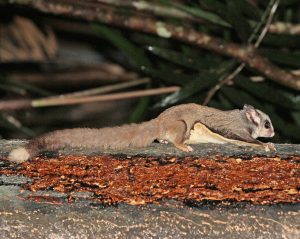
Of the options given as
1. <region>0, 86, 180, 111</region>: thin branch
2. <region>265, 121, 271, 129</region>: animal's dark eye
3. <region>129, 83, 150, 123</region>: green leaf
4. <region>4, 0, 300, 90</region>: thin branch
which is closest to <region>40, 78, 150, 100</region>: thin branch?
<region>0, 86, 180, 111</region>: thin branch

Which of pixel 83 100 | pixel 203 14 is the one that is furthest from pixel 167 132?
pixel 83 100

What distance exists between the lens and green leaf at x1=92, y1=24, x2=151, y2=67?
4637 mm

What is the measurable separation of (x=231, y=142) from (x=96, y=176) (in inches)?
35.8

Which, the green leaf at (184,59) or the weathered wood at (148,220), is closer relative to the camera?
the weathered wood at (148,220)

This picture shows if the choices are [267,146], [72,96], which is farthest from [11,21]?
[267,146]

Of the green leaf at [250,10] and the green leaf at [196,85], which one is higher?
the green leaf at [250,10]

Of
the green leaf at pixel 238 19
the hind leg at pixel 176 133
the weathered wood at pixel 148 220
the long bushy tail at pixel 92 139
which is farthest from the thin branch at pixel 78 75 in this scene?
the weathered wood at pixel 148 220

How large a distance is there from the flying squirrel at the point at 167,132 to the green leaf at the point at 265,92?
2.04 ft

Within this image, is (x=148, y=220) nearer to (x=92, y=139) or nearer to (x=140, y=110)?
(x=92, y=139)

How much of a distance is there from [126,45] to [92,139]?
188 centimetres

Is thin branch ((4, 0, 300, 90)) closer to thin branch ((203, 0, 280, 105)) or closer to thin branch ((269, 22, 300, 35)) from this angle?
thin branch ((203, 0, 280, 105))

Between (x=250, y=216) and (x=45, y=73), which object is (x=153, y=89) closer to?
(x=45, y=73)

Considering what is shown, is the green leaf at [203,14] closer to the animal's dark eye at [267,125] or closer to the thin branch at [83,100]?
the thin branch at [83,100]

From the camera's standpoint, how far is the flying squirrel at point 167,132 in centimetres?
278
